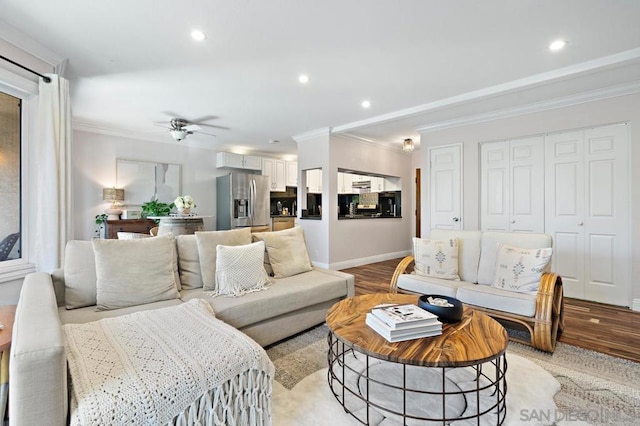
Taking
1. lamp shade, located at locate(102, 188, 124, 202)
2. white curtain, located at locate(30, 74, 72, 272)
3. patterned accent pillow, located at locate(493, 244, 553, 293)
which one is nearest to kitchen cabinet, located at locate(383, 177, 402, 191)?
patterned accent pillow, located at locate(493, 244, 553, 293)

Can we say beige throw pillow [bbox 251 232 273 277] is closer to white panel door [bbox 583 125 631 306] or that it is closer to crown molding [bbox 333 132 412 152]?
crown molding [bbox 333 132 412 152]

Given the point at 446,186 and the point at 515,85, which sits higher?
the point at 515,85

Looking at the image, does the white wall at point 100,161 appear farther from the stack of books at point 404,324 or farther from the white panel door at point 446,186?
the stack of books at point 404,324

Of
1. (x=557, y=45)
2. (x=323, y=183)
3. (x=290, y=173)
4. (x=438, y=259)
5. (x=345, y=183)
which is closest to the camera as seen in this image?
(x=557, y=45)

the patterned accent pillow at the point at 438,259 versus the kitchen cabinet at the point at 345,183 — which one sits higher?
the kitchen cabinet at the point at 345,183

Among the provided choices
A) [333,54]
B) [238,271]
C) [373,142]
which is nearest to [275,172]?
[373,142]

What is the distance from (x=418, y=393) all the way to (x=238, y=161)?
237 inches

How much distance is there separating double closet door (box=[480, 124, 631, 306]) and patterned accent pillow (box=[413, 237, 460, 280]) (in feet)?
5.71

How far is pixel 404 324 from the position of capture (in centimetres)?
154

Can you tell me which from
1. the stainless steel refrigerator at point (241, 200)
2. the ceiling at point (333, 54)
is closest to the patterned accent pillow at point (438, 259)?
the ceiling at point (333, 54)

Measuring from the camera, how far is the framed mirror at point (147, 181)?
541 centimetres

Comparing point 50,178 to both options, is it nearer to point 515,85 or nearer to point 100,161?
point 100,161

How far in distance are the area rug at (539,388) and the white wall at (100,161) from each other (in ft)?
15.0

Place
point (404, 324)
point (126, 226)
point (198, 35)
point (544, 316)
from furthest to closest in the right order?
1. point (126, 226)
2. point (198, 35)
3. point (544, 316)
4. point (404, 324)
